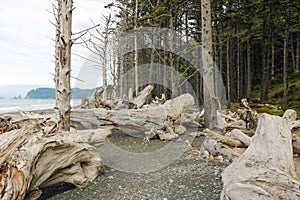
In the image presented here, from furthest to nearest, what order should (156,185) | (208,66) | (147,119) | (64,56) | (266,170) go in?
(208,66)
(147,119)
(64,56)
(156,185)
(266,170)

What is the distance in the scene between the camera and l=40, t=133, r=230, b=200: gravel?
331 cm

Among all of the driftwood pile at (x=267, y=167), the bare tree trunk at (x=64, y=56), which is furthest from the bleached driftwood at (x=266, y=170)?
the bare tree trunk at (x=64, y=56)

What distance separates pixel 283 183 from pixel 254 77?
33.1m

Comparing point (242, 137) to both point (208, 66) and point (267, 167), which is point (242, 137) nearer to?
point (267, 167)

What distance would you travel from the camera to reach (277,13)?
19984mm

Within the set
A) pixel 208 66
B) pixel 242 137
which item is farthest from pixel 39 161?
pixel 208 66

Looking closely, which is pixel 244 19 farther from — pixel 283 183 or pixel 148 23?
pixel 283 183

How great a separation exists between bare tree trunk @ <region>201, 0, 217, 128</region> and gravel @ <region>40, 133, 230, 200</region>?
4.06 m

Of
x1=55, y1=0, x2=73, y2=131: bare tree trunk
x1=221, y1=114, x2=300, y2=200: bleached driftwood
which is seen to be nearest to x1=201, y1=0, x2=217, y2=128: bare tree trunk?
x1=221, y1=114, x2=300, y2=200: bleached driftwood

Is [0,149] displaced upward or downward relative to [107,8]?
downward

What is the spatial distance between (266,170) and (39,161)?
108 inches

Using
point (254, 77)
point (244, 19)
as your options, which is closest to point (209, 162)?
point (244, 19)

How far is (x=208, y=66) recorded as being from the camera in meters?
8.46

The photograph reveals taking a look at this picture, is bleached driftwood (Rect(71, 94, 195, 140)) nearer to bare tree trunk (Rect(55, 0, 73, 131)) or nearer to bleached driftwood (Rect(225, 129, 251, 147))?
bleached driftwood (Rect(225, 129, 251, 147))
